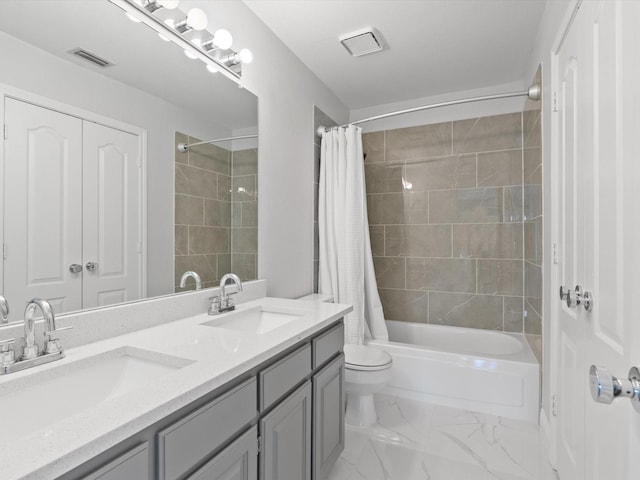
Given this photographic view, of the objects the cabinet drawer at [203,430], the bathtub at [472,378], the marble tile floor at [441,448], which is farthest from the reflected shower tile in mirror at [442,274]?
the cabinet drawer at [203,430]

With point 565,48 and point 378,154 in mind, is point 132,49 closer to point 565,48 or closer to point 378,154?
point 565,48

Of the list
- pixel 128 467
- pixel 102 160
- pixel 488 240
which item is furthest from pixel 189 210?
pixel 488 240

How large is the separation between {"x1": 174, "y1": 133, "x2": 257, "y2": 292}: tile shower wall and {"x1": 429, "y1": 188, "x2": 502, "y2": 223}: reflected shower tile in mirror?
6.02 feet

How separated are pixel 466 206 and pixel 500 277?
0.66 meters

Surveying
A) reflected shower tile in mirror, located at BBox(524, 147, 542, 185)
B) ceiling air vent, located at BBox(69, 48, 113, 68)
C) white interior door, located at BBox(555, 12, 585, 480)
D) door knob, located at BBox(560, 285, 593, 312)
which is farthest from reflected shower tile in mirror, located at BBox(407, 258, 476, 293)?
ceiling air vent, located at BBox(69, 48, 113, 68)

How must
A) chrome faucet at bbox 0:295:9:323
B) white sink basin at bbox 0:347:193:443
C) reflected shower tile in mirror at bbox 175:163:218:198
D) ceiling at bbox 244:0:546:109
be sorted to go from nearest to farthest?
white sink basin at bbox 0:347:193:443, chrome faucet at bbox 0:295:9:323, reflected shower tile in mirror at bbox 175:163:218:198, ceiling at bbox 244:0:546:109

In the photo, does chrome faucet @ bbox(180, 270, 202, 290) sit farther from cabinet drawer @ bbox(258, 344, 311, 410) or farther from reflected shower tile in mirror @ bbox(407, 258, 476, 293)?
reflected shower tile in mirror @ bbox(407, 258, 476, 293)

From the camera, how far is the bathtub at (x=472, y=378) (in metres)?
2.21

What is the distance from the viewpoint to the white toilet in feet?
6.81

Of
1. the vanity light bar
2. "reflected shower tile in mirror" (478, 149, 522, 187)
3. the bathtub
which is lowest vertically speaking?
the bathtub

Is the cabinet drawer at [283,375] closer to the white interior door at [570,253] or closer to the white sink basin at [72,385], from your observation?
the white sink basin at [72,385]

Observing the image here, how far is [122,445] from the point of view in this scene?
2.21 feet

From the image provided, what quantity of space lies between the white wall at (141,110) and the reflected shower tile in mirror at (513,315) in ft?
8.73

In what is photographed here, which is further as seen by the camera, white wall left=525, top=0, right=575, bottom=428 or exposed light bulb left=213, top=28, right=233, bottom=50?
white wall left=525, top=0, right=575, bottom=428
